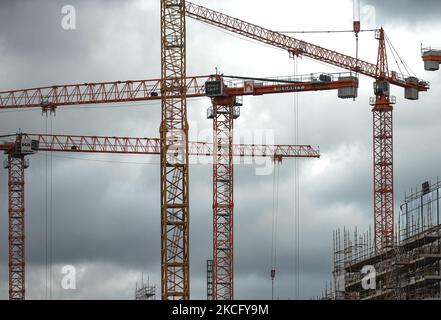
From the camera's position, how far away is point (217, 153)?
7525 inches

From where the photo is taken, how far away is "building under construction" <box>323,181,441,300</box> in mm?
146000

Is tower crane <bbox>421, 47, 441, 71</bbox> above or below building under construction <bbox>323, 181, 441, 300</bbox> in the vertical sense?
above

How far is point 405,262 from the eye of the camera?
488 ft

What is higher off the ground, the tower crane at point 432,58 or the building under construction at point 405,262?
the tower crane at point 432,58

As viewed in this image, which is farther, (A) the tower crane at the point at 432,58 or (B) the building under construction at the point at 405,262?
(A) the tower crane at the point at 432,58

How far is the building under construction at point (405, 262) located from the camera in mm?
146000

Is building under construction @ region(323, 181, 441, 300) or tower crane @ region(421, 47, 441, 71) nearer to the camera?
building under construction @ region(323, 181, 441, 300)
